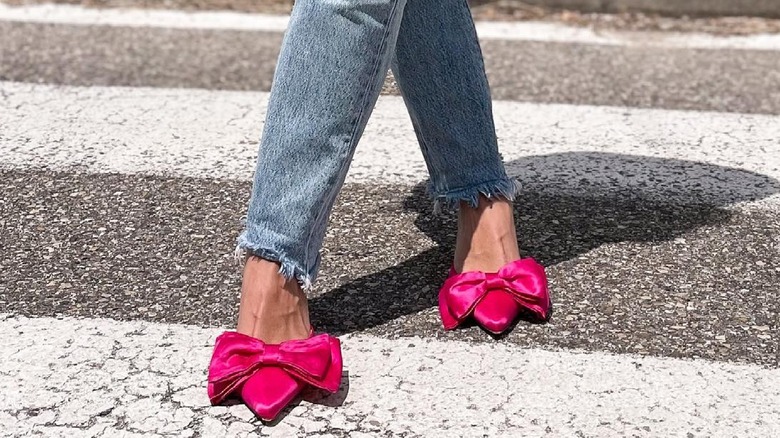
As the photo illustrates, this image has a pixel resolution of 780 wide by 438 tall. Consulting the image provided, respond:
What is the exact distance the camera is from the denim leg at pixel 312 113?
5.79ft

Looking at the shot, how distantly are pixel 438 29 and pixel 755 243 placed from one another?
0.89 metres

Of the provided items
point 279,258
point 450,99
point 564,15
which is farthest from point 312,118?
point 564,15

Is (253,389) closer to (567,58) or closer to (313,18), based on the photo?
(313,18)

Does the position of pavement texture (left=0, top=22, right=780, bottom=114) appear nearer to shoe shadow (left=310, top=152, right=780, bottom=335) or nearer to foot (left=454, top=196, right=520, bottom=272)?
shoe shadow (left=310, top=152, right=780, bottom=335)

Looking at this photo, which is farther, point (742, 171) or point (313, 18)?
point (742, 171)

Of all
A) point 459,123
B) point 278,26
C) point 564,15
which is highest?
point 459,123

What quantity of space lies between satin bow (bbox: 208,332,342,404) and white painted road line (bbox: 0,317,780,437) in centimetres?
4

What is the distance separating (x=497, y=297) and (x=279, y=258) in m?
0.43

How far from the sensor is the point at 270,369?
69.4 inches

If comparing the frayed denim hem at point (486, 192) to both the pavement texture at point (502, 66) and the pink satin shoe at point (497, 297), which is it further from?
the pavement texture at point (502, 66)

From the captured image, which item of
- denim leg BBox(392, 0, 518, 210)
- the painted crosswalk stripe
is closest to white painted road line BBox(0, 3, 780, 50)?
the painted crosswalk stripe

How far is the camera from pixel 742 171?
112 inches

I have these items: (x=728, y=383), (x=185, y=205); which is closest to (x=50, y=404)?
(x=185, y=205)

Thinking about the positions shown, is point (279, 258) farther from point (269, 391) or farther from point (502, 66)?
point (502, 66)
